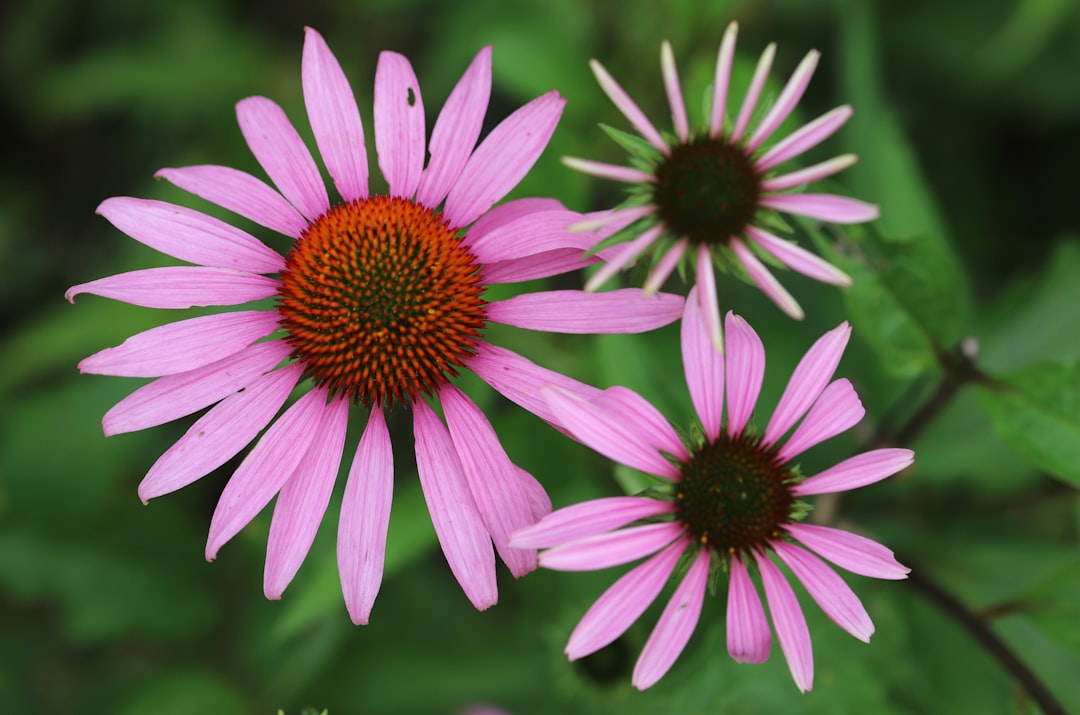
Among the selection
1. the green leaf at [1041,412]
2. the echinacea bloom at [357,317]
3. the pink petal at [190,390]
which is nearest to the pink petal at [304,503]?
the echinacea bloom at [357,317]

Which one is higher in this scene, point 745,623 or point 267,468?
point 267,468

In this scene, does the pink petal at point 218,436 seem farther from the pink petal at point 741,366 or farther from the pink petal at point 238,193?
the pink petal at point 741,366

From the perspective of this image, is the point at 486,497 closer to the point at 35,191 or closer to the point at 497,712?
the point at 497,712

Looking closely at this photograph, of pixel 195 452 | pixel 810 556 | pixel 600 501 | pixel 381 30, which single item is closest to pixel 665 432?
pixel 600 501

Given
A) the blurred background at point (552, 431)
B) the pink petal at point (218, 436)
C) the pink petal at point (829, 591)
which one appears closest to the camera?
the pink petal at point (829, 591)

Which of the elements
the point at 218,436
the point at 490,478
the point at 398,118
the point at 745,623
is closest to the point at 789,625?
the point at 745,623

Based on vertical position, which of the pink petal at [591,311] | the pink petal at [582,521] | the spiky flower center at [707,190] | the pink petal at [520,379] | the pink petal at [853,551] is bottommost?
the pink petal at [853,551]

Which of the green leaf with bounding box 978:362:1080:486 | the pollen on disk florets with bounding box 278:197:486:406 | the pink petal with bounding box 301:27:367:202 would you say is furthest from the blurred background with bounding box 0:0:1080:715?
the pink petal with bounding box 301:27:367:202

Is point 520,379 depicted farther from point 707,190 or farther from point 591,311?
point 707,190
